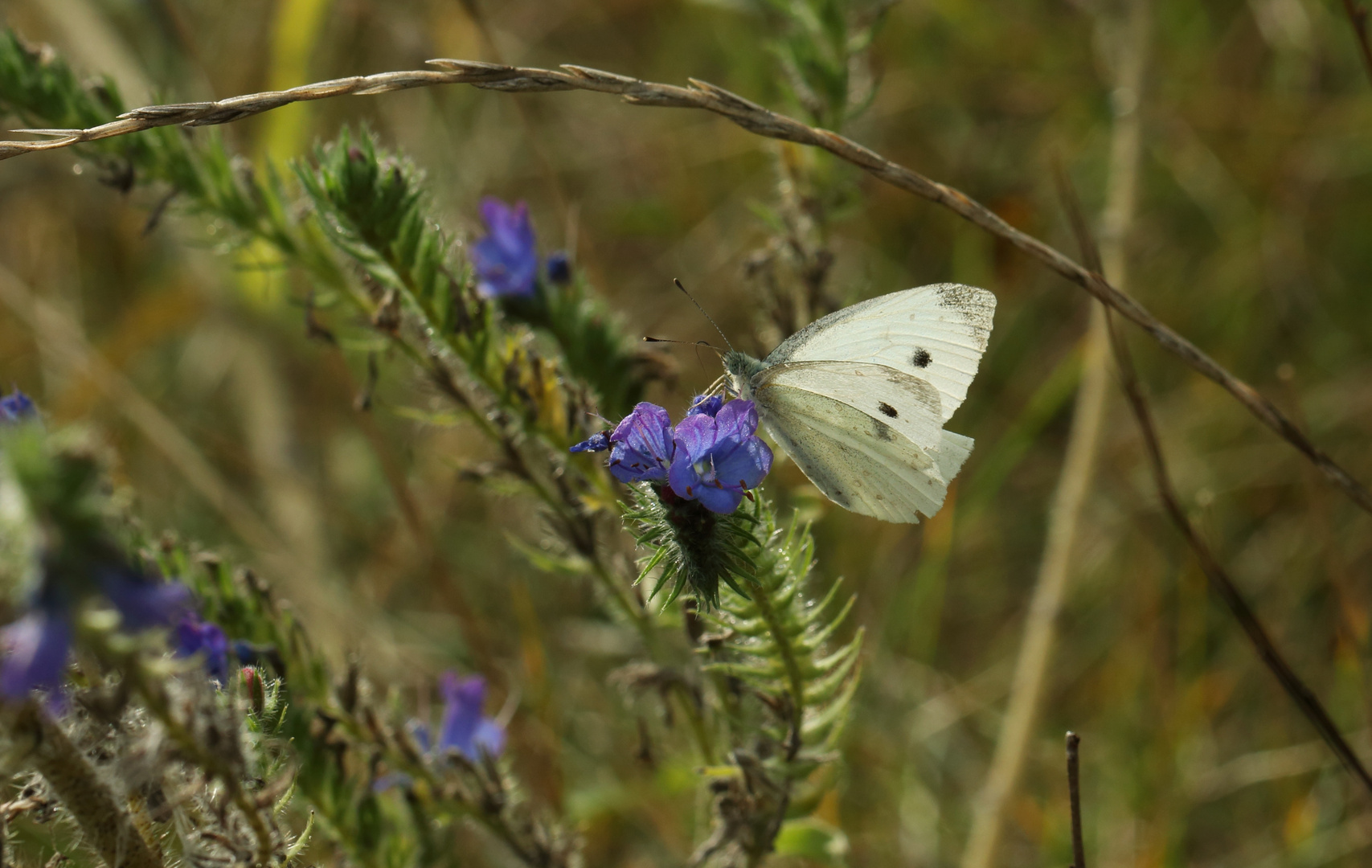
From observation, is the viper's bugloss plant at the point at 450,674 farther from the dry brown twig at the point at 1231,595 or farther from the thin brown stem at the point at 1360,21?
the thin brown stem at the point at 1360,21

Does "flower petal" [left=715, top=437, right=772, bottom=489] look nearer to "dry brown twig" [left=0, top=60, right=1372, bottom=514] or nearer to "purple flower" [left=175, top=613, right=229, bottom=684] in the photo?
"dry brown twig" [left=0, top=60, right=1372, bottom=514]

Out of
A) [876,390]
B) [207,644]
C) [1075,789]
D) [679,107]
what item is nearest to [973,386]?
[876,390]

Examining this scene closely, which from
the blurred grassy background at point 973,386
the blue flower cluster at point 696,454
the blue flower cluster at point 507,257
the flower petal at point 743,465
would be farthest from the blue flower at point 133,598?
the blurred grassy background at point 973,386

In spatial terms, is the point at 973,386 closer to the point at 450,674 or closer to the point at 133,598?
the point at 450,674

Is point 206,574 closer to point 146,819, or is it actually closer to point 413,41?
point 146,819

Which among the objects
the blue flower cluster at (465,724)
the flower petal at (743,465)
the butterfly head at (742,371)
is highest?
the butterfly head at (742,371)

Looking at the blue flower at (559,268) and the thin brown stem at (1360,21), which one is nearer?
the thin brown stem at (1360,21)

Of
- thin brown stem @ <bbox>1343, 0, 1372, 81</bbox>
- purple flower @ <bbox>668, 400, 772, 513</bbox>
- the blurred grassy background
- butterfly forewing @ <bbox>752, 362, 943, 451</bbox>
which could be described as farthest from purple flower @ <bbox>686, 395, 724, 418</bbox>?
thin brown stem @ <bbox>1343, 0, 1372, 81</bbox>
